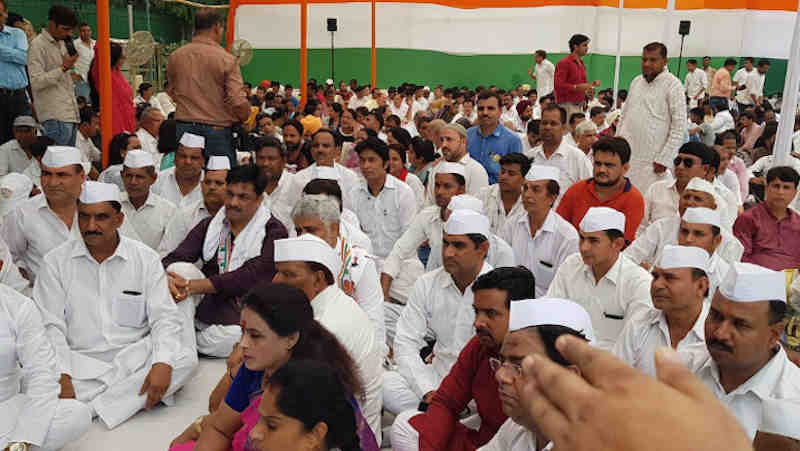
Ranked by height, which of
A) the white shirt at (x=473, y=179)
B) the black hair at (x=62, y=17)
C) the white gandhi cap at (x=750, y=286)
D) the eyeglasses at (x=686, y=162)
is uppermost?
the black hair at (x=62, y=17)

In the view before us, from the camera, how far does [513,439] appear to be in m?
1.88

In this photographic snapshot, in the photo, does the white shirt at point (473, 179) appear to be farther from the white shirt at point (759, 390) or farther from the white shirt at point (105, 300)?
the white shirt at point (759, 390)

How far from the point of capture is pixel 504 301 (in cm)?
232

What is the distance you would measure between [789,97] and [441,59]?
47.3ft

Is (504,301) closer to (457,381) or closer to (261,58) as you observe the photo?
(457,381)

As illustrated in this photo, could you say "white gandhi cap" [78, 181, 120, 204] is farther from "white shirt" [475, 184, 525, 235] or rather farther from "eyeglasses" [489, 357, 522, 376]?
"white shirt" [475, 184, 525, 235]

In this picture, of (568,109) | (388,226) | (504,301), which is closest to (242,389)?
(504,301)

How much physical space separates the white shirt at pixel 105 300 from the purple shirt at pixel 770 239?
122 inches

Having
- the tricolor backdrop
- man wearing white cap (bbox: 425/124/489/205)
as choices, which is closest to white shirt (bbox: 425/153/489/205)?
man wearing white cap (bbox: 425/124/489/205)

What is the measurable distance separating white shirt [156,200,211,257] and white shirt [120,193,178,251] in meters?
0.12

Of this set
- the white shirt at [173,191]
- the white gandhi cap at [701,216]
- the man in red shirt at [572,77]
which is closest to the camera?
the white gandhi cap at [701,216]

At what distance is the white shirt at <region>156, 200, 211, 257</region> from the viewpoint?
3.88m

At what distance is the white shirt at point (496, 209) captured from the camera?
409 centimetres

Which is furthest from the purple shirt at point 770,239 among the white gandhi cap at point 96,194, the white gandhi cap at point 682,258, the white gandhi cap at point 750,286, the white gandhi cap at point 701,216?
the white gandhi cap at point 96,194
